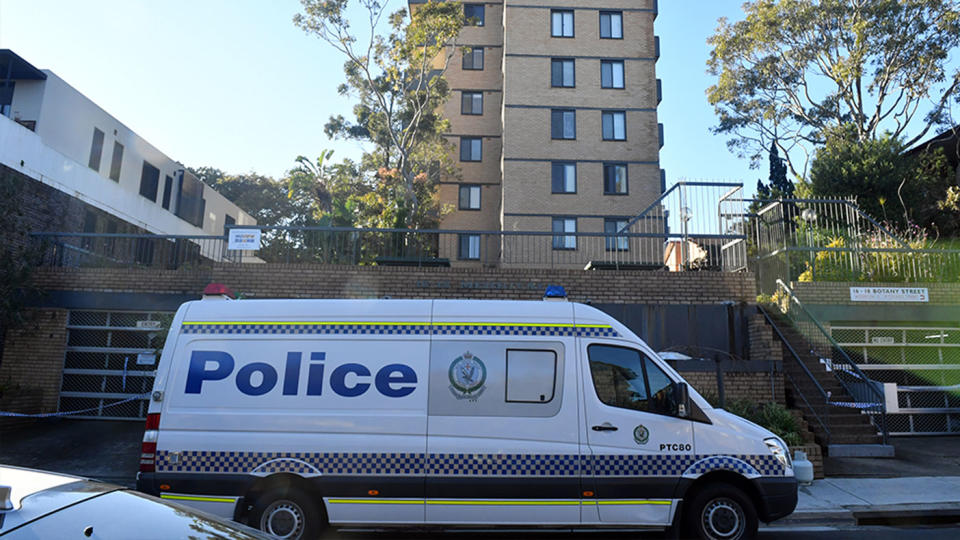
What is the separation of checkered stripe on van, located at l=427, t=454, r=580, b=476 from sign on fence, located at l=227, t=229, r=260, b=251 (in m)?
8.72

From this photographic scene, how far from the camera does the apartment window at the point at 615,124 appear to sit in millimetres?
28656

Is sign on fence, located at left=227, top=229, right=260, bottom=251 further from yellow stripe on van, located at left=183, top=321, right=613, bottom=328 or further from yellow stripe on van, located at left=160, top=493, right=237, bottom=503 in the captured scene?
yellow stripe on van, located at left=160, top=493, right=237, bottom=503

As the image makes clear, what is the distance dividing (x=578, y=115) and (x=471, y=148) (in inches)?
245

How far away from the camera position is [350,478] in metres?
5.96

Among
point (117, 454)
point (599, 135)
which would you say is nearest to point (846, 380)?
point (117, 454)

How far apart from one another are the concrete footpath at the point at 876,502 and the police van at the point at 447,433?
253cm

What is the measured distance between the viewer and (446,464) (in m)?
5.98

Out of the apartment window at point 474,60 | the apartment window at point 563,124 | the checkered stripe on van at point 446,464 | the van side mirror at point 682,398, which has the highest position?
the apartment window at point 474,60

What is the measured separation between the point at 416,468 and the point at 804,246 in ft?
39.9

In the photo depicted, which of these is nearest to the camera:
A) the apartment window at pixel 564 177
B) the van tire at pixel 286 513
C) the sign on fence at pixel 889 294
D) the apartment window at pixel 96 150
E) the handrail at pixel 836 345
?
the van tire at pixel 286 513

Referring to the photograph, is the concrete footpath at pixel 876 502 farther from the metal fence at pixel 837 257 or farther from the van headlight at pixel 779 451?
the metal fence at pixel 837 257

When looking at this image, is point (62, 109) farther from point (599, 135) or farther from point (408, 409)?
point (599, 135)

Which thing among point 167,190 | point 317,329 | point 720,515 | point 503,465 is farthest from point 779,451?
point 167,190

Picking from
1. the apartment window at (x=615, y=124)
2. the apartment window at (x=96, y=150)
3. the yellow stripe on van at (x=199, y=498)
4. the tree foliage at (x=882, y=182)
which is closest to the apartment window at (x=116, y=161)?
the apartment window at (x=96, y=150)
